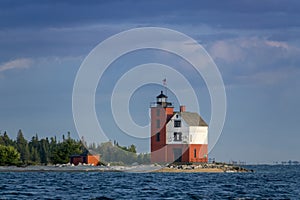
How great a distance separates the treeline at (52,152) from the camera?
101925 mm

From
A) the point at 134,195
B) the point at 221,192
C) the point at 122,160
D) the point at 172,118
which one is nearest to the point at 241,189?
the point at 221,192

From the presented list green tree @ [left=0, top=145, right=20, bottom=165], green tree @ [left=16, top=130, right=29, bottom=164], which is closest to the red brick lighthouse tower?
green tree @ [left=0, top=145, right=20, bottom=165]

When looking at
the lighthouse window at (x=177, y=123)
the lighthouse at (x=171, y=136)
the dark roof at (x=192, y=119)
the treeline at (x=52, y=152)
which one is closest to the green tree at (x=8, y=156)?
the treeline at (x=52, y=152)

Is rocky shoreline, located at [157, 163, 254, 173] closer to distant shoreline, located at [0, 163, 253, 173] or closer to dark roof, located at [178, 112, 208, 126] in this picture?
distant shoreline, located at [0, 163, 253, 173]

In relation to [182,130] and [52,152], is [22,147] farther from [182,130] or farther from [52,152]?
[182,130]

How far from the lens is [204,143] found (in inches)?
4013

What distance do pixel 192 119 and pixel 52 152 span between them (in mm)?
23047

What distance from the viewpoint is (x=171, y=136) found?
99.6 metres

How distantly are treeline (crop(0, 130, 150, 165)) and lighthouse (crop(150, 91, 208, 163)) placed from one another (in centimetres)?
809

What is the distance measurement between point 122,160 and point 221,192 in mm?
66436

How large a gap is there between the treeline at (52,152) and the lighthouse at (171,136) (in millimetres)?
A: 8092

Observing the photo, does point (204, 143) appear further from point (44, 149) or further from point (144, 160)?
point (44, 149)

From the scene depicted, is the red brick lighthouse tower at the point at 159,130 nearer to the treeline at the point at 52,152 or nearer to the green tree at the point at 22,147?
the treeline at the point at 52,152

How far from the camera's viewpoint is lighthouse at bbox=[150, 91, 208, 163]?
325ft
